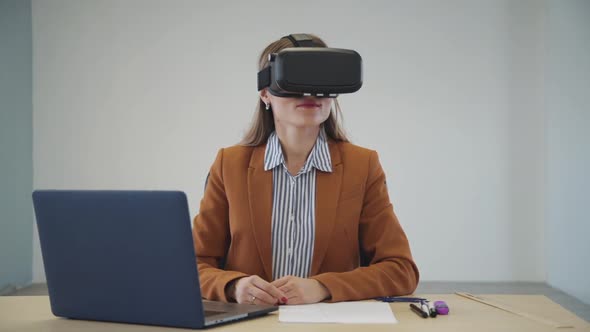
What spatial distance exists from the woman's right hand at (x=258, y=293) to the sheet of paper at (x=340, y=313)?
0.11 feet

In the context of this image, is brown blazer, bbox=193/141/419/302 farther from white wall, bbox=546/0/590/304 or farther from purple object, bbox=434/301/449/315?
white wall, bbox=546/0/590/304

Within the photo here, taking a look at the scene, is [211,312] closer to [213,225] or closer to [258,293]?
[258,293]

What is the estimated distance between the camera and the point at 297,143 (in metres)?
2.08

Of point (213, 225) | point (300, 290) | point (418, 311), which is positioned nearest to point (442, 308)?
point (418, 311)

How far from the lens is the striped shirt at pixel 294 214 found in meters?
2.05

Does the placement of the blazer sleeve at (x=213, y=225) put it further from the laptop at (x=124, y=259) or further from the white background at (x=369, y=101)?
the white background at (x=369, y=101)

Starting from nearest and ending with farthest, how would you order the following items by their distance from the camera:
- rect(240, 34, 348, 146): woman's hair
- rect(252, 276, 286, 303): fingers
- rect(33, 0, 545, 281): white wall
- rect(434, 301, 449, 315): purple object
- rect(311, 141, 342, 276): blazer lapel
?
rect(434, 301, 449, 315): purple object < rect(252, 276, 286, 303): fingers < rect(311, 141, 342, 276): blazer lapel < rect(240, 34, 348, 146): woman's hair < rect(33, 0, 545, 281): white wall

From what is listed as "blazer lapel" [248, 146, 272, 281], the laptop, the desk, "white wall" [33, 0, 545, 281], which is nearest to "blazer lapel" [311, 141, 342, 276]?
"blazer lapel" [248, 146, 272, 281]

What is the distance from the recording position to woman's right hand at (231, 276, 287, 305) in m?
1.70

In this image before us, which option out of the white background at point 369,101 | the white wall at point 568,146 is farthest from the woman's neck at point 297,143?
the white background at point 369,101

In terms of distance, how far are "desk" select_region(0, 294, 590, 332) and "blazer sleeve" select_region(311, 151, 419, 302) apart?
0.12 meters

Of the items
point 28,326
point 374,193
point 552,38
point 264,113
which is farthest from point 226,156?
point 552,38

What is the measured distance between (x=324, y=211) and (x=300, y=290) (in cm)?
→ 36

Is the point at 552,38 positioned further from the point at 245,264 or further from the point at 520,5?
the point at 245,264
